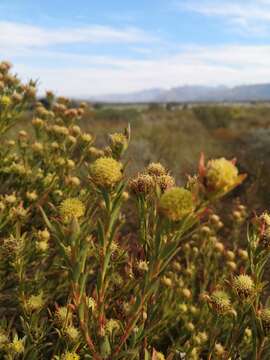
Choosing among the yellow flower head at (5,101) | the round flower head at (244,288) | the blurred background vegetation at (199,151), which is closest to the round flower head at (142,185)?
the round flower head at (244,288)

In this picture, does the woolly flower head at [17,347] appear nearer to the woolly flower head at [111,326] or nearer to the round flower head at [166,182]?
the woolly flower head at [111,326]

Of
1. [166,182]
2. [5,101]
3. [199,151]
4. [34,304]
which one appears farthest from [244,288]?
[199,151]

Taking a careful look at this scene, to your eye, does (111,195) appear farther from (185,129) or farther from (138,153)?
(185,129)

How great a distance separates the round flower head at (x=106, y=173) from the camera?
1.15m

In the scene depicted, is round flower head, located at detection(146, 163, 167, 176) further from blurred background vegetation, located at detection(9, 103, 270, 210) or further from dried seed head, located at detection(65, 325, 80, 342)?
blurred background vegetation, located at detection(9, 103, 270, 210)

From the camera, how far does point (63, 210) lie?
129 centimetres

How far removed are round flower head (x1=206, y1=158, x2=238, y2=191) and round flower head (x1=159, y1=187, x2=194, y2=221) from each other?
77 millimetres

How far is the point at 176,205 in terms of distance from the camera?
3.31 ft

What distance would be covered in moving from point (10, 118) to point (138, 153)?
18.1 feet

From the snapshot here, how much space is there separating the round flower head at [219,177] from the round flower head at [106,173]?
29 centimetres

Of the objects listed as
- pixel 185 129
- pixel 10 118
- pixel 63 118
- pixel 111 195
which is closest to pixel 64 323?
pixel 111 195

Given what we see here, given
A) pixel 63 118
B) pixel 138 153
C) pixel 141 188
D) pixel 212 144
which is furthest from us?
pixel 212 144

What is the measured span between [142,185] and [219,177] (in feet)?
1.59

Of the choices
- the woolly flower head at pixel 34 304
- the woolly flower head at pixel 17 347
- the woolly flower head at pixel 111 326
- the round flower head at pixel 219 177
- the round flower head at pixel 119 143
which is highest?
the round flower head at pixel 119 143
